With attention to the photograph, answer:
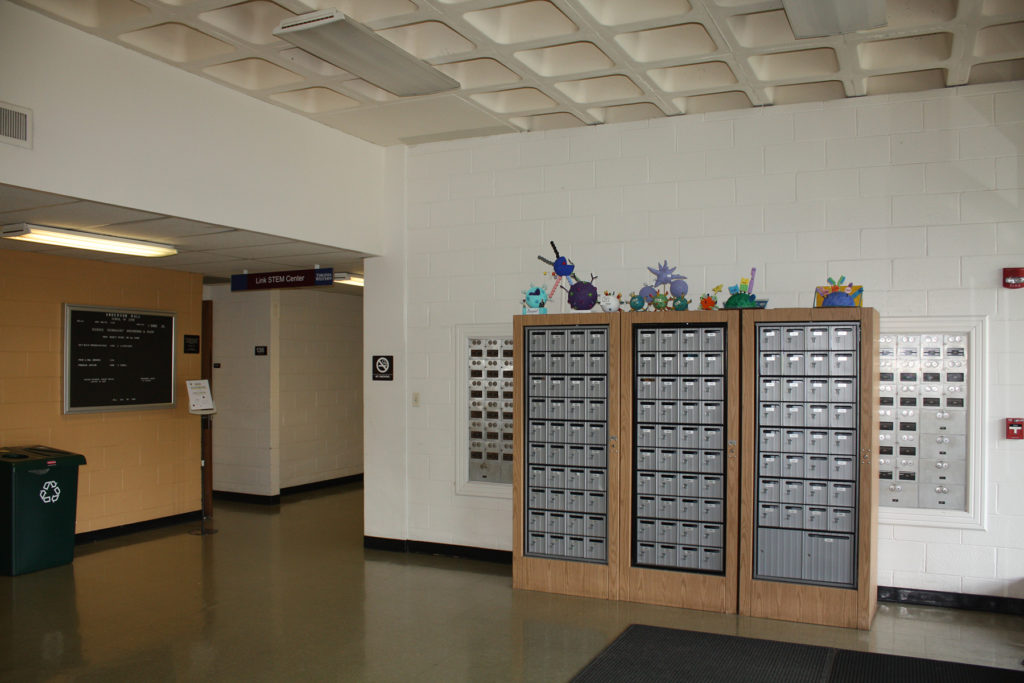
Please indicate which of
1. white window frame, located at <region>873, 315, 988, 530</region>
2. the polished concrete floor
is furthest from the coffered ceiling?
the polished concrete floor

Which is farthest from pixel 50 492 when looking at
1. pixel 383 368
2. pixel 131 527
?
pixel 383 368

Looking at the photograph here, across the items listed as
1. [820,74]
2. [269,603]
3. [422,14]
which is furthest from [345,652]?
[820,74]

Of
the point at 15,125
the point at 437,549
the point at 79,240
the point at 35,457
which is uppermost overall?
the point at 15,125

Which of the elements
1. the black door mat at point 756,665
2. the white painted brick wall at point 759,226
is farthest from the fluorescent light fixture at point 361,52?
the black door mat at point 756,665

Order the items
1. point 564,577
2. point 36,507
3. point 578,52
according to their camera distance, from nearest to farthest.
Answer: point 578,52 < point 564,577 < point 36,507

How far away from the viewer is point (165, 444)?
24.6ft

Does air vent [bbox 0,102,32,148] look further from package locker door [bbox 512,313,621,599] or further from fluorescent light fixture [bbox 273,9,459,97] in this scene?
package locker door [bbox 512,313,621,599]

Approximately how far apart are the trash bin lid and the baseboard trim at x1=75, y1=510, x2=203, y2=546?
3.12 feet

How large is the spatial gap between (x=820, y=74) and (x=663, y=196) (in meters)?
1.31

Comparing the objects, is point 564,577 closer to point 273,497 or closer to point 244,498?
point 273,497

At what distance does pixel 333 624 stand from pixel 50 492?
2705mm

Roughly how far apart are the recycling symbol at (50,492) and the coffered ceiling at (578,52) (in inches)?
129

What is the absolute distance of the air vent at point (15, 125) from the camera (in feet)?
12.9

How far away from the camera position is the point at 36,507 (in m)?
5.80
